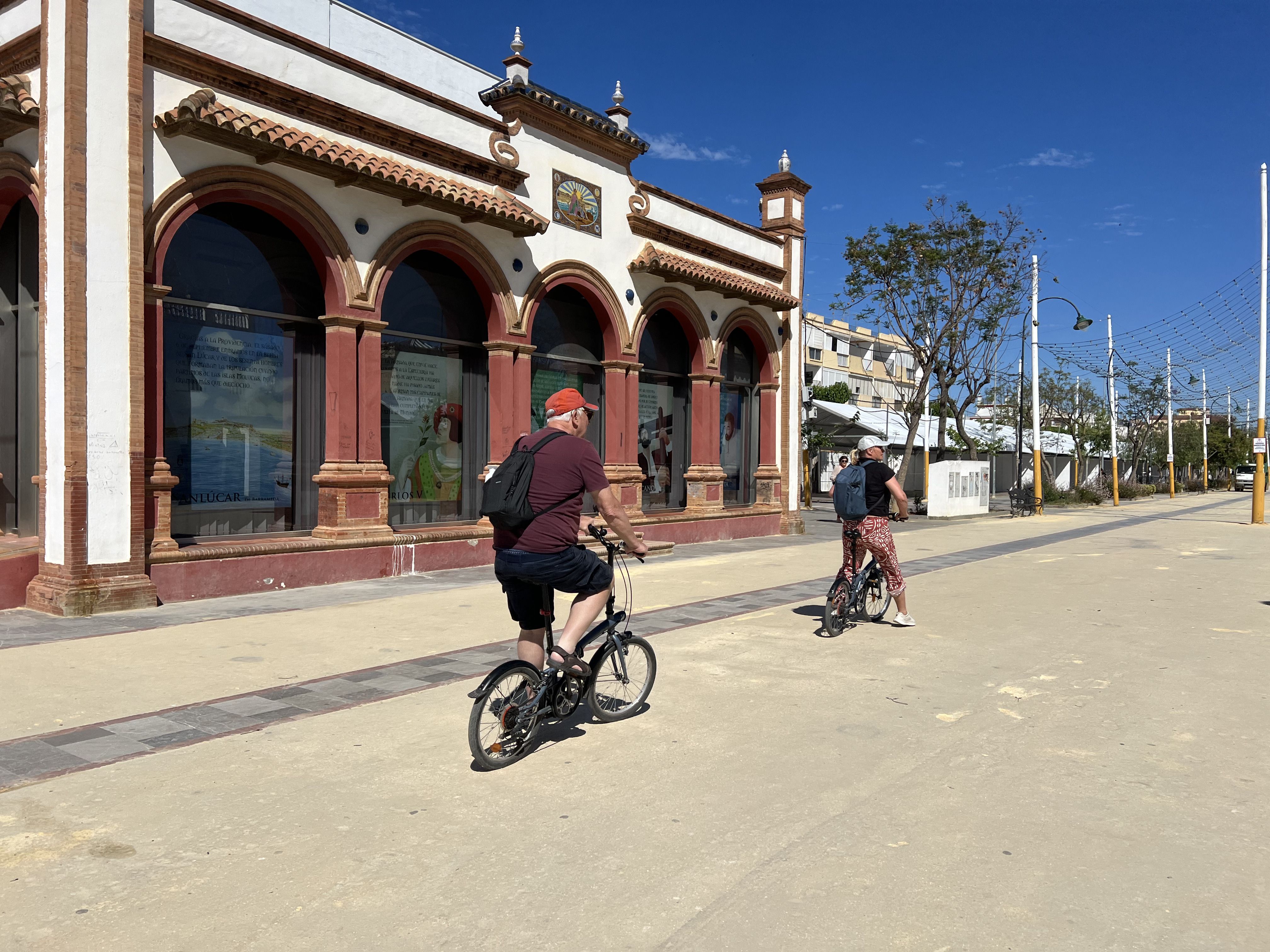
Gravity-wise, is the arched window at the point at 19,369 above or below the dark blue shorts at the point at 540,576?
above

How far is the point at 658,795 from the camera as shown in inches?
175

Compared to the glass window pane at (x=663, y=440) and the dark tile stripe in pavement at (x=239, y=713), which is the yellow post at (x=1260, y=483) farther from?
the dark tile stripe in pavement at (x=239, y=713)

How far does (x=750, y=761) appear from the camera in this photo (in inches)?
194

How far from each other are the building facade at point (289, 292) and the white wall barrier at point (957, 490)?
39.0 ft

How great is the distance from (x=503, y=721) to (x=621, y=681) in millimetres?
1122

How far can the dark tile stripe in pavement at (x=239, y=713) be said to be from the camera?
4.91 meters

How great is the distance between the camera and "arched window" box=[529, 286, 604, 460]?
52.6ft

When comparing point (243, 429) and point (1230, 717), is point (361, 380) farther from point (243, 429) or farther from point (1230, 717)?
point (1230, 717)

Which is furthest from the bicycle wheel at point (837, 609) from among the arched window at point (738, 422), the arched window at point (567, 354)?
the arched window at point (738, 422)

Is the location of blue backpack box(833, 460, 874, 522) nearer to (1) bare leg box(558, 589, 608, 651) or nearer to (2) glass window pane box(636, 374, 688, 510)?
(1) bare leg box(558, 589, 608, 651)

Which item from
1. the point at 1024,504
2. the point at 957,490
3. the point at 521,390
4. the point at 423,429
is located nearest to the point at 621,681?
the point at 423,429

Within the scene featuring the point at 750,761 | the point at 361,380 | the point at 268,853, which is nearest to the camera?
the point at 268,853

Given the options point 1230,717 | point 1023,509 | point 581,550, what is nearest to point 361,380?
point 581,550

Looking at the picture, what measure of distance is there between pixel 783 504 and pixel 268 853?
18.2 m
